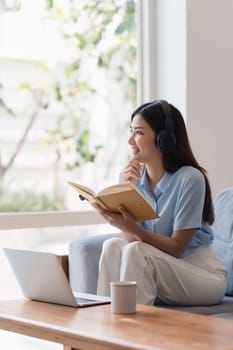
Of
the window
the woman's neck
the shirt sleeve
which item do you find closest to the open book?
the shirt sleeve

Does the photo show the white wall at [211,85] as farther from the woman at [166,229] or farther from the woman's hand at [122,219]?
the woman's hand at [122,219]

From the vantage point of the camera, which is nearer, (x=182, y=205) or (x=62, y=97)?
(x=182, y=205)

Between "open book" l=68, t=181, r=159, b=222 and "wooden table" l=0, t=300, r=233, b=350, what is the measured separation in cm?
38

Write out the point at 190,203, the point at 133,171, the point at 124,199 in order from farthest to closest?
the point at 133,171 → the point at 190,203 → the point at 124,199

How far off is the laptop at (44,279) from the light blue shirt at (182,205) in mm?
499

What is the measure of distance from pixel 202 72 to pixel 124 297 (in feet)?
6.73

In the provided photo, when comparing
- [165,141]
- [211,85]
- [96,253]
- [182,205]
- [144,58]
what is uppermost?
[144,58]

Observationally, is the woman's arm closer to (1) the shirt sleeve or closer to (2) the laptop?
(1) the shirt sleeve

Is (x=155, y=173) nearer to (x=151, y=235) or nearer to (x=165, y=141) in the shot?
(x=165, y=141)

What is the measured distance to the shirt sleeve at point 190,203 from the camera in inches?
111

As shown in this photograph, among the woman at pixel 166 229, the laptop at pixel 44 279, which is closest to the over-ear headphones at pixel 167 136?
the woman at pixel 166 229

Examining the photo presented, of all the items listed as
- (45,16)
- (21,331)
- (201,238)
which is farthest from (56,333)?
(45,16)

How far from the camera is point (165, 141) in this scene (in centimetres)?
289

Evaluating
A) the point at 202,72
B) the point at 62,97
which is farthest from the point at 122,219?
the point at 202,72
